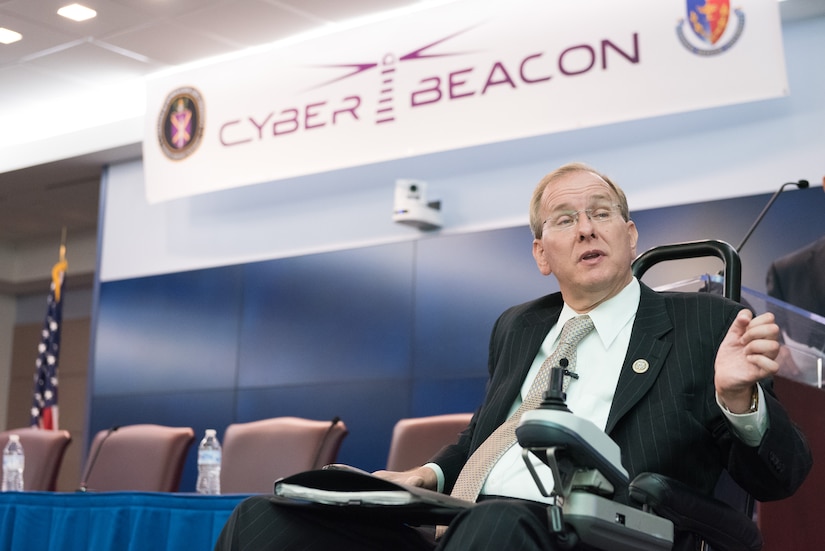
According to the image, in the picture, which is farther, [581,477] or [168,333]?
[168,333]

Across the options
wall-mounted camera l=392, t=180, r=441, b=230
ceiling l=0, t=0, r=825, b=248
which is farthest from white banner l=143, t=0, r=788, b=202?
wall-mounted camera l=392, t=180, r=441, b=230

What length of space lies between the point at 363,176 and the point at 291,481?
15.0 feet

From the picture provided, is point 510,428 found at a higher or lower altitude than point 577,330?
lower

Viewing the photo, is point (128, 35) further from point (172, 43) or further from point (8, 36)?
point (8, 36)

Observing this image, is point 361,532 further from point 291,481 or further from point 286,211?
point 286,211

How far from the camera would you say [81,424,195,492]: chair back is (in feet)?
14.4

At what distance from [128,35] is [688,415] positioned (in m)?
5.15

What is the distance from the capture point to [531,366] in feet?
6.95

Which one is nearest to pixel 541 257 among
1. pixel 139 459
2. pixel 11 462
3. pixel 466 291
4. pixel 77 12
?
pixel 139 459

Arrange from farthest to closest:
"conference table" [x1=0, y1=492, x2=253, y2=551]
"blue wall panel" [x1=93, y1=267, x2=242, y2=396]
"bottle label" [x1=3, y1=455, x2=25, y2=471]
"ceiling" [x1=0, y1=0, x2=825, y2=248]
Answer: "blue wall panel" [x1=93, y1=267, x2=242, y2=396]
"ceiling" [x1=0, y1=0, x2=825, y2=248]
"bottle label" [x1=3, y1=455, x2=25, y2=471]
"conference table" [x1=0, y1=492, x2=253, y2=551]

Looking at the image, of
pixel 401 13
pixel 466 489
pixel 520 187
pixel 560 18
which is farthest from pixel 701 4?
pixel 466 489

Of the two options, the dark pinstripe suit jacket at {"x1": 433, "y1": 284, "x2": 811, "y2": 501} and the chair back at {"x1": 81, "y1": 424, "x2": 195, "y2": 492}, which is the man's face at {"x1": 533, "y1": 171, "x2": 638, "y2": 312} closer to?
the dark pinstripe suit jacket at {"x1": 433, "y1": 284, "x2": 811, "y2": 501}

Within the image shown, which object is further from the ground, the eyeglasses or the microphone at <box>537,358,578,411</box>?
the eyeglasses

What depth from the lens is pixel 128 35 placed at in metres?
6.19
